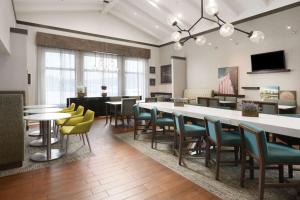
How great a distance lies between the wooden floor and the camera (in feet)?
6.97

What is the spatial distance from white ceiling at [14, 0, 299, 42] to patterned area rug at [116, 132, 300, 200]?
463cm

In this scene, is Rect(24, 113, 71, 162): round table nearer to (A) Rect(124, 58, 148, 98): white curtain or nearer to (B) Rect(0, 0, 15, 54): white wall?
(B) Rect(0, 0, 15, 54): white wall

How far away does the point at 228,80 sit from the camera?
6656 millimetres

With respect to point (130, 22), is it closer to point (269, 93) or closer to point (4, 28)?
point (4, 28)

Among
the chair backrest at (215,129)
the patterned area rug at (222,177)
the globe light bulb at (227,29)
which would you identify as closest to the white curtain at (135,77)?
the patterned area rug at (222,177)

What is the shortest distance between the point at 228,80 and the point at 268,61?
140cm

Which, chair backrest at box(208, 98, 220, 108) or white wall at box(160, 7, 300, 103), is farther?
white wall at box(160, 7, 300, 103)

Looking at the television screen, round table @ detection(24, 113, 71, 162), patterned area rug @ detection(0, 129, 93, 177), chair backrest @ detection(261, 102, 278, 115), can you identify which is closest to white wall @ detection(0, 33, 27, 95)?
patterned area rug @ detection(0, 129, 93, 177)

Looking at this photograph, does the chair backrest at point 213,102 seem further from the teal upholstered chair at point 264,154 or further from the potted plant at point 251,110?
the teal upholstered chair at point 264,154

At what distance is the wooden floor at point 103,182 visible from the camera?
6.97 ft

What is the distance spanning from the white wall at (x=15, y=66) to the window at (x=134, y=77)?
4.63m

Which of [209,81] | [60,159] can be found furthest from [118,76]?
[60,159]

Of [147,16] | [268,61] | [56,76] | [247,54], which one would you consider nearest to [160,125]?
[268,61]

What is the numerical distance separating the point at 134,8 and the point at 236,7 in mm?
3869
